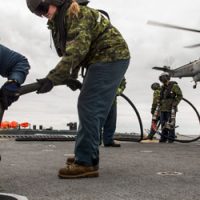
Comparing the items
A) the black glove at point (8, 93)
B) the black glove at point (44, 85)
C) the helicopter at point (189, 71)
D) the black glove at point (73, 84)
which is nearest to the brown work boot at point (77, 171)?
the black glove at point (73, 84)

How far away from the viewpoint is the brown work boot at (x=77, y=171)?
380 centimetres

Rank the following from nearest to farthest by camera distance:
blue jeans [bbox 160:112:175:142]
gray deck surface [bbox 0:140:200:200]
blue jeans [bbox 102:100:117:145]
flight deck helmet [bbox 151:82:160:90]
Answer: gray deck surface [bbox 0:140:200:200], blue jeans [bbox 102:100:117:145], blue jeans [bbox 160:112:175:142], flight deck helmet [bbox 151:82:160:90]

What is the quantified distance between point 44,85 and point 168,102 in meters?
8.76

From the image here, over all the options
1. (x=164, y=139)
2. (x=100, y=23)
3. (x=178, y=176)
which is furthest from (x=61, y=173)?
(x=164, y=139)

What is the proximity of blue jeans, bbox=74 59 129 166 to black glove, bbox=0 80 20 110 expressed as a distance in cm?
93

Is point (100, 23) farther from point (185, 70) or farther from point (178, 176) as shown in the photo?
point (185, 70)

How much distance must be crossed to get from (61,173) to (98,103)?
0.70 m

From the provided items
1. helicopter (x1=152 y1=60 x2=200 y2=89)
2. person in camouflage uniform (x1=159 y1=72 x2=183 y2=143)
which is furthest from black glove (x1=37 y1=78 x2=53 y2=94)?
helicopter (x1=152 y1=60 x2=200 y2=89)

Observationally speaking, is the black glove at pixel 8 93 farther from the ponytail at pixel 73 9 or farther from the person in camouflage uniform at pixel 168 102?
the person in camouflage uniform at pixel 168 102

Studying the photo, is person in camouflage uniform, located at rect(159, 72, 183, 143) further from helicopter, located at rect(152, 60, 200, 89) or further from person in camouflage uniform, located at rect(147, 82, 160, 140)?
helicopter, located at rect(152, 60, 200, 89)

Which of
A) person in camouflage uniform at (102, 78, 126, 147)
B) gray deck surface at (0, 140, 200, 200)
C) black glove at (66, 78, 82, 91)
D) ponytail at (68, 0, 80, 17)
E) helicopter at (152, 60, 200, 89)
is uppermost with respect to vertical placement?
helicopter at (152, 60, 200, 89)

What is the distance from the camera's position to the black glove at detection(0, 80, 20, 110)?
2977mm

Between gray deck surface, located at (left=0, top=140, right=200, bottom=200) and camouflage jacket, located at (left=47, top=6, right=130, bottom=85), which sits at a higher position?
camouflage jacket, located at (left=47, top=6, right=130, bottom=85)

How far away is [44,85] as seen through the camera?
3.36m
